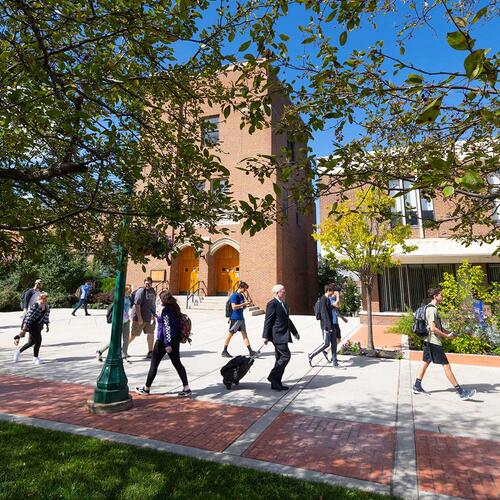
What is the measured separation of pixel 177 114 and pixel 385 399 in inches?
230

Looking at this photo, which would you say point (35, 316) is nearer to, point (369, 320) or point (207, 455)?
point (207, 455)

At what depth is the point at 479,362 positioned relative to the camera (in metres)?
8.96

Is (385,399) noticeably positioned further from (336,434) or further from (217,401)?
(217,401)

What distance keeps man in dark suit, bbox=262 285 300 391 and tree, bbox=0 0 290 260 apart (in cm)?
346

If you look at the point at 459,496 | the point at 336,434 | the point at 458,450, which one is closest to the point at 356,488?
the point at 459,496

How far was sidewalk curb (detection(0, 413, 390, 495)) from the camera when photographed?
3496mm

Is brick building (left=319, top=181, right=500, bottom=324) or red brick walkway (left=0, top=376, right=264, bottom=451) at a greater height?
brick building (left=319, top=181, right=500, bottom=324)

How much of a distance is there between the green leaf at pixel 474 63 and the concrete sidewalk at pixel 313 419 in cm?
359

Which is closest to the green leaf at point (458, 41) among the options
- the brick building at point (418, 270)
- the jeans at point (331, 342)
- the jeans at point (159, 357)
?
the jeans at point (159, 357)

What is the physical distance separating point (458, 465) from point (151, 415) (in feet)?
13.3

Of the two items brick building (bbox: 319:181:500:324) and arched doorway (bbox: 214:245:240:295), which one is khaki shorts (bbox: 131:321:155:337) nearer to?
brick building (bbox: 319:181:500:324)

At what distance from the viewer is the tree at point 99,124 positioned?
319 cm

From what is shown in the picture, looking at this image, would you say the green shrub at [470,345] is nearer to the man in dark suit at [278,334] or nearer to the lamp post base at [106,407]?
the man in dark suit at [278,334]

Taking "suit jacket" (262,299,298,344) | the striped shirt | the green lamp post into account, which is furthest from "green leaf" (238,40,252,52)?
the striped shirt
